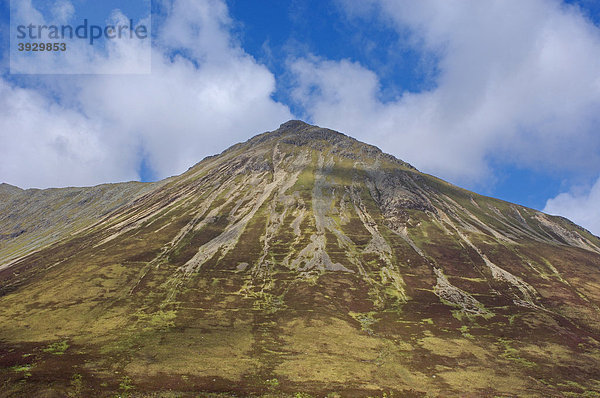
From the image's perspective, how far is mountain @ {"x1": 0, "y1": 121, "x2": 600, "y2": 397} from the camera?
62094 millimetres

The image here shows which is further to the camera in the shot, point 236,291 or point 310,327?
point 236,291

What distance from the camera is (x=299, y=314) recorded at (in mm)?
108188

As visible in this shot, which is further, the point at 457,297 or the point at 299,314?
the point at 457,297

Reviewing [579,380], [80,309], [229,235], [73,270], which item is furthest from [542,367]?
[73,270]

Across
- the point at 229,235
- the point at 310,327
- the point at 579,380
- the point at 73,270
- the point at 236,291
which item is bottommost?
the point at 579,380

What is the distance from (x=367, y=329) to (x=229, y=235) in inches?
4203

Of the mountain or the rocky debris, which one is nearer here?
the mountain

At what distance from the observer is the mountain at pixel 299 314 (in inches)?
2445

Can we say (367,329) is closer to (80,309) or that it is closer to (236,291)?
(236,291)

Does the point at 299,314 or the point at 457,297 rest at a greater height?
the point at 299,314

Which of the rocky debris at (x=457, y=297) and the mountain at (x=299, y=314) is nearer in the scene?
the mountain at (x=299, y=314)

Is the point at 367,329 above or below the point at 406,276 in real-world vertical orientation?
below

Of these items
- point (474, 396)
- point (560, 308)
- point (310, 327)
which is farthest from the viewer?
point (560, 308)

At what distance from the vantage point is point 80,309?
106062 millimetres
